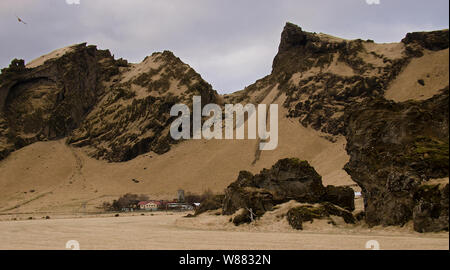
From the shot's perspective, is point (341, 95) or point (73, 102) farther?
point (73, 102)

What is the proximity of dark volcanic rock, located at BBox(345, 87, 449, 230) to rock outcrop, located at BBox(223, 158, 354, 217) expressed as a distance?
5.88 meters

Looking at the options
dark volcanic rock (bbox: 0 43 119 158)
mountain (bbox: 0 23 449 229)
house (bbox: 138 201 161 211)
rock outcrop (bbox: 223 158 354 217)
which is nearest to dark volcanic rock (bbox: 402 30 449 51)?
mountain (bbox: 0 23 449 229)

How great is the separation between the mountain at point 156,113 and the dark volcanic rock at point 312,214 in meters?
44.3

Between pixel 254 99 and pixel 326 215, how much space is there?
9063cm

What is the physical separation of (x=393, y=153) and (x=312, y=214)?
22.4 ft

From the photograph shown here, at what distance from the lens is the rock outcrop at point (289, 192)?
1250 inches

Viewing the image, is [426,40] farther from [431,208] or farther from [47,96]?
[47,96]

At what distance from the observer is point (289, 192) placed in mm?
33438

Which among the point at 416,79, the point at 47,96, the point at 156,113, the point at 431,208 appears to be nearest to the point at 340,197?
the point at 431,208

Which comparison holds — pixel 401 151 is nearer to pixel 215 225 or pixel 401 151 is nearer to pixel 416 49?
pixel 215 225

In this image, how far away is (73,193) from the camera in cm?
9075

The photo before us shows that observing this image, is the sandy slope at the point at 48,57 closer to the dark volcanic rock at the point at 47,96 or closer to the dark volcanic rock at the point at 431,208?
the dark volcanic rock at the point at 47,96
